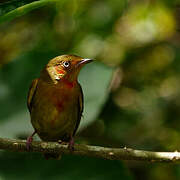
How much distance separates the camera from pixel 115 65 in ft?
16.9

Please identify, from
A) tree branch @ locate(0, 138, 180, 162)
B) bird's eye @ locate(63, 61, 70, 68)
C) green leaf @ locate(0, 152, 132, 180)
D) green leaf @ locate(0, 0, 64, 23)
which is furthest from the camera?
bird's eye @ locate(63, 61, 70, 68)

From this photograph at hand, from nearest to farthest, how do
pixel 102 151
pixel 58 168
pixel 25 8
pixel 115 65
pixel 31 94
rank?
pixel 25 8
pixel 102 151
pixel 58 168
pixel 31 94
pixel 115 65

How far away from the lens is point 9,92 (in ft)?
13.2

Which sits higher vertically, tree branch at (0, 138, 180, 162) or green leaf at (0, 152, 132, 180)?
tree branch at (0, 138, 180, 162)

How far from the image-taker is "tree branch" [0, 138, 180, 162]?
8.03 feet

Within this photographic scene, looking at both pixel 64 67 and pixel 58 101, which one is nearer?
pixel 58 101

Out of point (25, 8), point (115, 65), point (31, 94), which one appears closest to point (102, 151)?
point (25, 8)

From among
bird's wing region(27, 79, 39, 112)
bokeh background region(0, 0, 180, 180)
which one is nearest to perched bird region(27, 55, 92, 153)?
bird's wing region(27, 79, 39, 112)

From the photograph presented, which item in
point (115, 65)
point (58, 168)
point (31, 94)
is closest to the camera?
point (58, 168)

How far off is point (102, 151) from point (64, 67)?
138cm

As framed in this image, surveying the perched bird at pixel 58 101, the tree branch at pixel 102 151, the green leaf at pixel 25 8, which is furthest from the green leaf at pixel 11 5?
the perched bird at pixel 58 101

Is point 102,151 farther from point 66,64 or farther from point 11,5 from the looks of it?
point 66,64

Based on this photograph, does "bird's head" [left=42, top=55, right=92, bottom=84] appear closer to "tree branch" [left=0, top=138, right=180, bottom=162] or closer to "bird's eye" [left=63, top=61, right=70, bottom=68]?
"bird's eye" [left=63, top=61, right=70, bottom=68]

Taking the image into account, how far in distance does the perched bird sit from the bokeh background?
0.44ft
